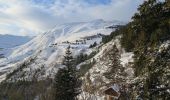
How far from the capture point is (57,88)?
5641 centimetres

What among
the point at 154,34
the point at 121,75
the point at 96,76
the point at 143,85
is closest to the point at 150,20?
the point at 154,34

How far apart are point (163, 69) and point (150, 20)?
17.1m

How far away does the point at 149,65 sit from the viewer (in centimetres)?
4103

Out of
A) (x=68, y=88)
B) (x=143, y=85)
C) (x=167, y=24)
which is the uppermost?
(x=167, y=24)

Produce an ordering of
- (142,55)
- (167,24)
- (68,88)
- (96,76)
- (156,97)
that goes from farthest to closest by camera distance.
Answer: (96,76) → (167,24) → (68,88) → (142,55) → (156,97)

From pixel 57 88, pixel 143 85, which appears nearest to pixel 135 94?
pixel 143 85

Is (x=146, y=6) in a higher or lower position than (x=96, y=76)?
higher

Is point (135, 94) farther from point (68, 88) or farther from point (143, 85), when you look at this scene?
point (68, 88)

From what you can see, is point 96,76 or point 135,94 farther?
point 96,76

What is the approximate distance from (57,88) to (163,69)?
65.8 feet

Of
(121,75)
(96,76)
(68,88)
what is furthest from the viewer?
(96,76)

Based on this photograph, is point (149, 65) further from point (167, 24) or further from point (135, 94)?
point (167, 24)

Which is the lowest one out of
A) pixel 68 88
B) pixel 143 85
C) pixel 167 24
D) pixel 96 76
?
pixel 96 76

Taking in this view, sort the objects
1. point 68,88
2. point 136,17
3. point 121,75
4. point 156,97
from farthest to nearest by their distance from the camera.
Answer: point 68,88, point 136,17, point 121,75, point 156,97
